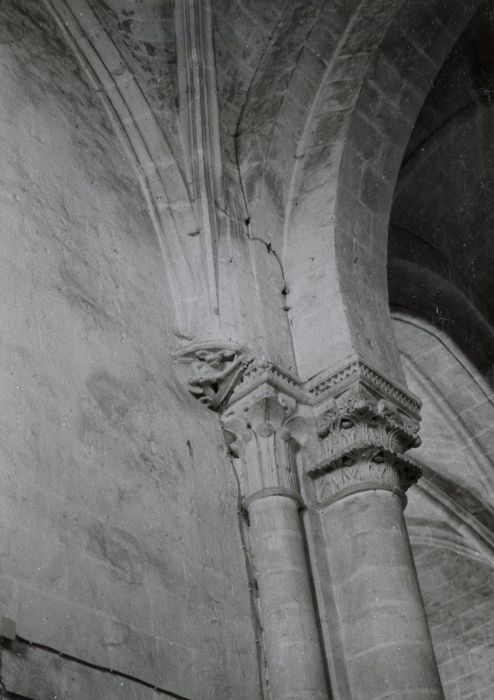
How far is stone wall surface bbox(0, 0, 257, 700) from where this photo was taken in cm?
403

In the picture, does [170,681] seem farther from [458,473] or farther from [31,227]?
[458,473]

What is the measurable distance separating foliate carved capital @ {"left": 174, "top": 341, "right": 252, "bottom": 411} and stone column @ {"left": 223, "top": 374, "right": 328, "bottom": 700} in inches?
4.2

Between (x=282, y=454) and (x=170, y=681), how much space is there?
155 centimetres

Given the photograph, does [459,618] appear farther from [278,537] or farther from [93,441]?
[93,441]

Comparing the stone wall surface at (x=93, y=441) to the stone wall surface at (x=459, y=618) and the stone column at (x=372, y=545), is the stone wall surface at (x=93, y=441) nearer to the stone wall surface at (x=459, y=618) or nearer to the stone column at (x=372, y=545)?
the stone column at (x=372, y=545)

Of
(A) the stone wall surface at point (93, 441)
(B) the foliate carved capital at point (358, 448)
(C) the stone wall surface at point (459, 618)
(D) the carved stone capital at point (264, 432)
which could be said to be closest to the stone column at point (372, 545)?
(B) the foliate carved capital at point (358, 448)

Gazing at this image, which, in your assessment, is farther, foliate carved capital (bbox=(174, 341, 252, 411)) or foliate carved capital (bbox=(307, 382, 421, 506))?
foliate carved capital (bbox=(174, 341, 252, 411))

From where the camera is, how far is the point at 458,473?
970 centimetres

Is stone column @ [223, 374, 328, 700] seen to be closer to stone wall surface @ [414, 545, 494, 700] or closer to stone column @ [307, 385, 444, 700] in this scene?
stone column @ [307, 385, 444, 700]

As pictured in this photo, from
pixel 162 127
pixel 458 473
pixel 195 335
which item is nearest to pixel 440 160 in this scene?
pixel 458 473

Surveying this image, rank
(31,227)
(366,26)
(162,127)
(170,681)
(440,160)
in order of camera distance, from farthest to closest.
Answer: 1. (440,160)
2. (366,26)
3. (162,127)
4. (31,227)
5. (170,681)

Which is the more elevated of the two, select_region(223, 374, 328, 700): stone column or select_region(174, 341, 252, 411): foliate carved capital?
select_region(174, 341, 252, 411): foliate carved capital

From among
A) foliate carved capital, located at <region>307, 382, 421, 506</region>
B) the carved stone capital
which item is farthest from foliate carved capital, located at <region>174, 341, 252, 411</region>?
foliate carved capital, located at <region>307, 382, 421, 506</region>

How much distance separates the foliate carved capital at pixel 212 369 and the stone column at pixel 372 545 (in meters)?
0.55
